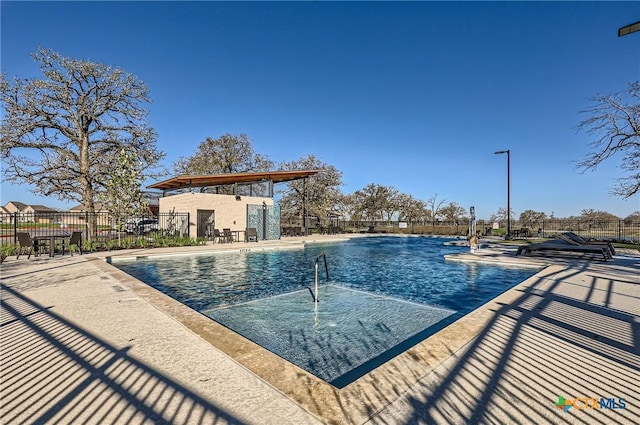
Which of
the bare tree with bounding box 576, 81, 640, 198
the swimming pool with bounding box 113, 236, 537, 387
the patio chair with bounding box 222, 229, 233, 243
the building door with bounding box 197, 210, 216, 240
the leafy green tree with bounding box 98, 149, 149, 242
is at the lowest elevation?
the swimming pool with bounding box 113, 236, 537, 387

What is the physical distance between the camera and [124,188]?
47.3 feet

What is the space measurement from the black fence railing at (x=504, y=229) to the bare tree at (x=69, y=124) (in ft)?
44.1

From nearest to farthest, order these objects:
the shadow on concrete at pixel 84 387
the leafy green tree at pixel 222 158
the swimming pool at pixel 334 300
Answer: the shadow on concrete at pixel 84 387 → the swimming pool at pixel 334 300 → the leafy green tree at pixel 222 158

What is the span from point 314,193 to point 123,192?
2069cm

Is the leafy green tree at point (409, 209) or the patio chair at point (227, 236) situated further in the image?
the leafy green tree at point (409, 209)

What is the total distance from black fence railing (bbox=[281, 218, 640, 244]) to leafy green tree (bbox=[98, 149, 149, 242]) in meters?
12.6

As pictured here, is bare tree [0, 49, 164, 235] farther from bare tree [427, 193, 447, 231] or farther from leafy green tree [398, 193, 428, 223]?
bare tree [427, 193, 447, 231]

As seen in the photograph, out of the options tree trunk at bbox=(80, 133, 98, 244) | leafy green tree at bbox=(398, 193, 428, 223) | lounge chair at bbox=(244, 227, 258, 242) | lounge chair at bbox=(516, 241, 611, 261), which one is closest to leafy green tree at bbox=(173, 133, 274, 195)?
tree trunk at bbox=(80, 133, 98, 244)

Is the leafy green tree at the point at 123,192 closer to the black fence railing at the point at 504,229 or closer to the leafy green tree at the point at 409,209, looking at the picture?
the black fence railing at the point at 504,229

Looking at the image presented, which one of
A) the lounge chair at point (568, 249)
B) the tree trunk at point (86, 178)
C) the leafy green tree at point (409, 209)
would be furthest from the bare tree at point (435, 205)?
the tree trunk at point (86, 178)

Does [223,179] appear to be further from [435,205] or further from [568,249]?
[435,205]

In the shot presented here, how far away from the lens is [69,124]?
17.5 meters

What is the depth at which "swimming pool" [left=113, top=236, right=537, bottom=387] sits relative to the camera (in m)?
4.08

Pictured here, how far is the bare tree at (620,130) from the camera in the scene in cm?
1393
